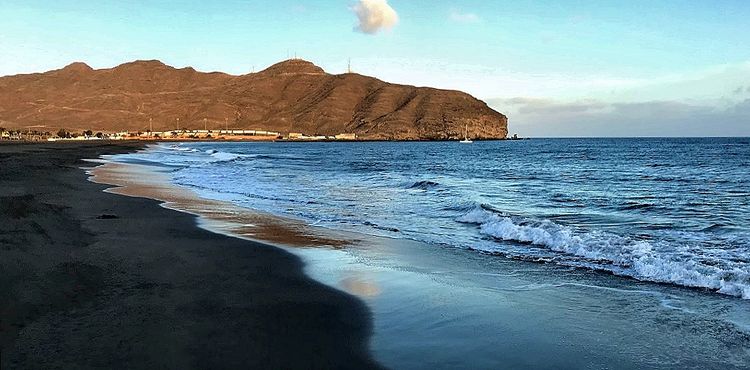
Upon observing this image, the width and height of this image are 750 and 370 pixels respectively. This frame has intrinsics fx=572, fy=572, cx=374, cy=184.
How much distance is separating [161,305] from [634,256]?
28.8ft

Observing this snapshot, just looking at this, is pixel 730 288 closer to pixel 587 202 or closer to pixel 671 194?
pixel 587 202

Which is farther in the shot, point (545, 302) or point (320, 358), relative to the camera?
point (545, 302)

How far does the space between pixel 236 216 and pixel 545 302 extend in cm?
1142

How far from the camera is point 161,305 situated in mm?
7012

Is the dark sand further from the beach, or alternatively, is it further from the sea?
the sea

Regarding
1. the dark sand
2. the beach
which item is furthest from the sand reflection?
the dark sand

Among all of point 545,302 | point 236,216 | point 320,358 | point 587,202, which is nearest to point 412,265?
point 545,302

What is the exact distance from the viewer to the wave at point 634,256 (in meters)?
9.37

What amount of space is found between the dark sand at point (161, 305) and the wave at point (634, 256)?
5657mm

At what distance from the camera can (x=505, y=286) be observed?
9.12 meters

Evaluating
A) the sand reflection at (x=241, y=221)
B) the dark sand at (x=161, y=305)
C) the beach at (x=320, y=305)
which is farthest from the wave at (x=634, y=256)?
the dark sand at (x=161, y=305)

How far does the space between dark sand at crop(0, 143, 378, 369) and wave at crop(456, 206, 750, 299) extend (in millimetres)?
5657

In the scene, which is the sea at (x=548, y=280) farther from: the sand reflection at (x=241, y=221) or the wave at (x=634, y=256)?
the sand reflection at (x=241, y=221)

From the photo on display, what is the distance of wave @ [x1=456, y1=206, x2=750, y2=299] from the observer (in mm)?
9367
